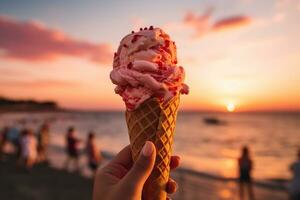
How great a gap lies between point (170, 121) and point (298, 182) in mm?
7050

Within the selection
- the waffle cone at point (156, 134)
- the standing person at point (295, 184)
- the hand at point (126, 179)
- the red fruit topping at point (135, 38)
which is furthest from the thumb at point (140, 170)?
the standing person at point (295, 184)

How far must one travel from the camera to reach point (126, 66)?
10.3 feet

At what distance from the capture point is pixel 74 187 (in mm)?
13594

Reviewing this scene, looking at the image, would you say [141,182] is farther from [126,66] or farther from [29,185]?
[29,185]

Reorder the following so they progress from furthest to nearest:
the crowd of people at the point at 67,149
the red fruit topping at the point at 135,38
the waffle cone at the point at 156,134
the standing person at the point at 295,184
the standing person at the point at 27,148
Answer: the standing person at the point at 27,148
the crowd of people at the point at 67,149
the standing person at the point at 295,184
the red fruit topping at the point at 135,38
the waffle cone at the point at 156,134

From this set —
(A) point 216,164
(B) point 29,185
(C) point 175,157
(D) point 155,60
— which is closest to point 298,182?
(C) point 175,157

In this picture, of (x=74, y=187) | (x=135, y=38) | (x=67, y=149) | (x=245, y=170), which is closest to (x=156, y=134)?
(x=135, y=38)

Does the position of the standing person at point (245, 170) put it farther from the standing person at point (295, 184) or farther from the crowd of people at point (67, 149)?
the crowd of people at point (67, 149)

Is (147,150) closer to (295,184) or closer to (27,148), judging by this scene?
(295,184)

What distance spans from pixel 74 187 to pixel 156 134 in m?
11.3

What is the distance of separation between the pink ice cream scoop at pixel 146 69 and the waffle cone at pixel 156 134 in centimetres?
9

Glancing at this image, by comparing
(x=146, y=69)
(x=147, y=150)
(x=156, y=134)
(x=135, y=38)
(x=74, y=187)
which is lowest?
(x=74, y=187)

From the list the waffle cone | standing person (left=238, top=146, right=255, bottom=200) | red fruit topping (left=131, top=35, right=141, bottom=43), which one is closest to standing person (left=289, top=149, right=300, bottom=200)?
standing person (left=238, top=146, right=255, bottom=200)

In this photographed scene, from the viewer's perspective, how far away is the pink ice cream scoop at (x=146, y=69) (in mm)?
3014
